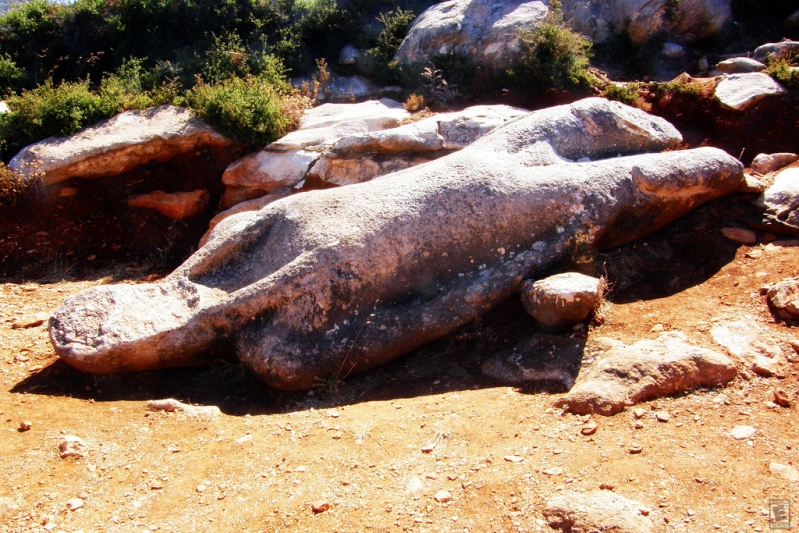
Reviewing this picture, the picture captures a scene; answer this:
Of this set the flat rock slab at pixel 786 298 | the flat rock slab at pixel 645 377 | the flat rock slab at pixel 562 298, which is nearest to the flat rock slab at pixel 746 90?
the flat rock slab at pixel 786 298

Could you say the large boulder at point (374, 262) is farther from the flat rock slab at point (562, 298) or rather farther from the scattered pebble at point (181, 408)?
the scattered pebble at point (181, 408)

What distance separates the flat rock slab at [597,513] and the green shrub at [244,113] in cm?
683

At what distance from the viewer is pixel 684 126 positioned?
26.1ft

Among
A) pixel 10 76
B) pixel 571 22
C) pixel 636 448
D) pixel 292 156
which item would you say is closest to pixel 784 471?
pixel 636 448

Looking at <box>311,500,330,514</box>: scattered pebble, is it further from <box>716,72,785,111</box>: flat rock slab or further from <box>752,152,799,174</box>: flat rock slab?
<box>716,72,785,111</box>: flat rock slab

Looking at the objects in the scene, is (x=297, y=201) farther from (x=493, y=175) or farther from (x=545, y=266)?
(x=545, y=266)

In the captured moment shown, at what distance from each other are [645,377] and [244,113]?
6531 mm

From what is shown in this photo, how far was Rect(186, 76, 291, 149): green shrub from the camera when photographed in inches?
336

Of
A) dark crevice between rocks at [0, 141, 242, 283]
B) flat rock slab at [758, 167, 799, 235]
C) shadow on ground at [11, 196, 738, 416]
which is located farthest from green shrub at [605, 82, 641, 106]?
dark crevice between rocks at [0, 141, 242, 283]

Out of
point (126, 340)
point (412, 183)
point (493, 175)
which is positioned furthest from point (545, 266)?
point (126, 340)

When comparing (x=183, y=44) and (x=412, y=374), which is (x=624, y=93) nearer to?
(x=412, y=374)

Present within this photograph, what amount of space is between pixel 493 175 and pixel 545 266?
0.97m

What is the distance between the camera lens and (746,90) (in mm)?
7574

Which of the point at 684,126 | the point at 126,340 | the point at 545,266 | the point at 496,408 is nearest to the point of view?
the point at 496,408
